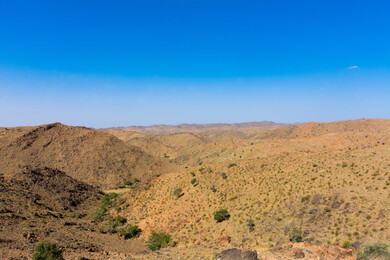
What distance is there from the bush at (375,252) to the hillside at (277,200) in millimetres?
2553

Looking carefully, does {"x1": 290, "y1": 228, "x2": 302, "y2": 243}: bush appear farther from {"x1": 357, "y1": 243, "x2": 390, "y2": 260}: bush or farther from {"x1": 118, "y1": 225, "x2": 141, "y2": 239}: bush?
{"x1": 118, "y1": 225, "x2": 141, "y2": 239}: bush

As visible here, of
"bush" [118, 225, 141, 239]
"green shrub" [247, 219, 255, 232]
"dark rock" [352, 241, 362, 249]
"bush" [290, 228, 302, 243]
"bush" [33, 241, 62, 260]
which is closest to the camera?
"bush" [33, 241, 62, 260]

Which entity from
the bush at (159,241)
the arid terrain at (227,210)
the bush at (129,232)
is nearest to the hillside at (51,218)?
the arid terrain at (227,210)

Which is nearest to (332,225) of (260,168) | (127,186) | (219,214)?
(219,214)

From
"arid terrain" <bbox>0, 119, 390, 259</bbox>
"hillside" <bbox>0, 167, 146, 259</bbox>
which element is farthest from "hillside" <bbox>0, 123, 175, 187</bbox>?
"hillside" <bbox>0, 167, 146, 259</bbox>

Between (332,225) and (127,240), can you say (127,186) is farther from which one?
(332,225)

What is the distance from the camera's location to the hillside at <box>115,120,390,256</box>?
18188 mm

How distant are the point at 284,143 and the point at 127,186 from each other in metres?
46.8

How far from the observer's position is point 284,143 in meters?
67.6

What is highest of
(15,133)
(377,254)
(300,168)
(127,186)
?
(15,133)

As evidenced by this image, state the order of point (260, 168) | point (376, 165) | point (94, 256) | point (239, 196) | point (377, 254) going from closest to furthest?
point (377, 254) < point (94, 256) < point (376, 165) < point (239, 196) < point (260, 168)

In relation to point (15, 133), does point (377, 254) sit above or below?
below

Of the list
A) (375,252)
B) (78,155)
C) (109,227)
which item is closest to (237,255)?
(375,252)

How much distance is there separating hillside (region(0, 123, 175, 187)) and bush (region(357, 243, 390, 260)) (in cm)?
5188
